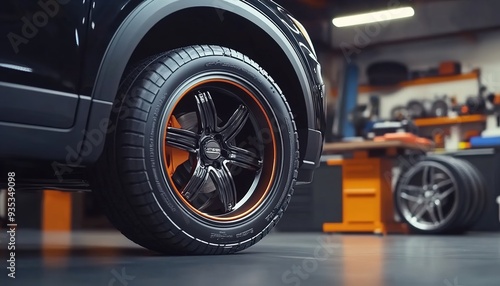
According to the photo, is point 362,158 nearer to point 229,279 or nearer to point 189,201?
point 189,201

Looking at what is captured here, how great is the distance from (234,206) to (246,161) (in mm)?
145

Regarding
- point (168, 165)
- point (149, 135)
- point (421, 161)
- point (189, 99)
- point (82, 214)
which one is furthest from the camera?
point (82, 214)

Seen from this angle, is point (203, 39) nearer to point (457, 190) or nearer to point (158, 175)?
point (158, 175)

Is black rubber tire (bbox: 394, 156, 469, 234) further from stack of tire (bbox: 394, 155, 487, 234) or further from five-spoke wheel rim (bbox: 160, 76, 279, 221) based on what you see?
five-spoke wheel rim (bbox: 160, 76, 279, 221)

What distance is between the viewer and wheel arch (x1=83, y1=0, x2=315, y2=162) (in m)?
1.61

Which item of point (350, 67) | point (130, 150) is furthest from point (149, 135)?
point (350, 67)

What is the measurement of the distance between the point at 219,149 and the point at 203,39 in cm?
45

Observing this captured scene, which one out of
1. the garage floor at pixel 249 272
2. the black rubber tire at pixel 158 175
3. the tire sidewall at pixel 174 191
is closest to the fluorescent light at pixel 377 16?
the tire sidewall at pixel 174 191

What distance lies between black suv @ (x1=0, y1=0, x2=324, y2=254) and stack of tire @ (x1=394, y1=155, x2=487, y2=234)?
3.02 metres

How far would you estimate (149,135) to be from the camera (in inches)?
65.3

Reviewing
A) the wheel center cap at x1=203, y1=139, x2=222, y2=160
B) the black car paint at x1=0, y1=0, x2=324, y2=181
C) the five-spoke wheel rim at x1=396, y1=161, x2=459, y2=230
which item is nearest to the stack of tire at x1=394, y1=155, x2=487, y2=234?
the five-spoke wheel rim at x1=396, y1=161, x2=459, y2=230

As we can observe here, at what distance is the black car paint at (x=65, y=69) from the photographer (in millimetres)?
1432

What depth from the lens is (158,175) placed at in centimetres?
166

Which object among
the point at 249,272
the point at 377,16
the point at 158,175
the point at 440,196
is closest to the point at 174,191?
the point at 158,175
